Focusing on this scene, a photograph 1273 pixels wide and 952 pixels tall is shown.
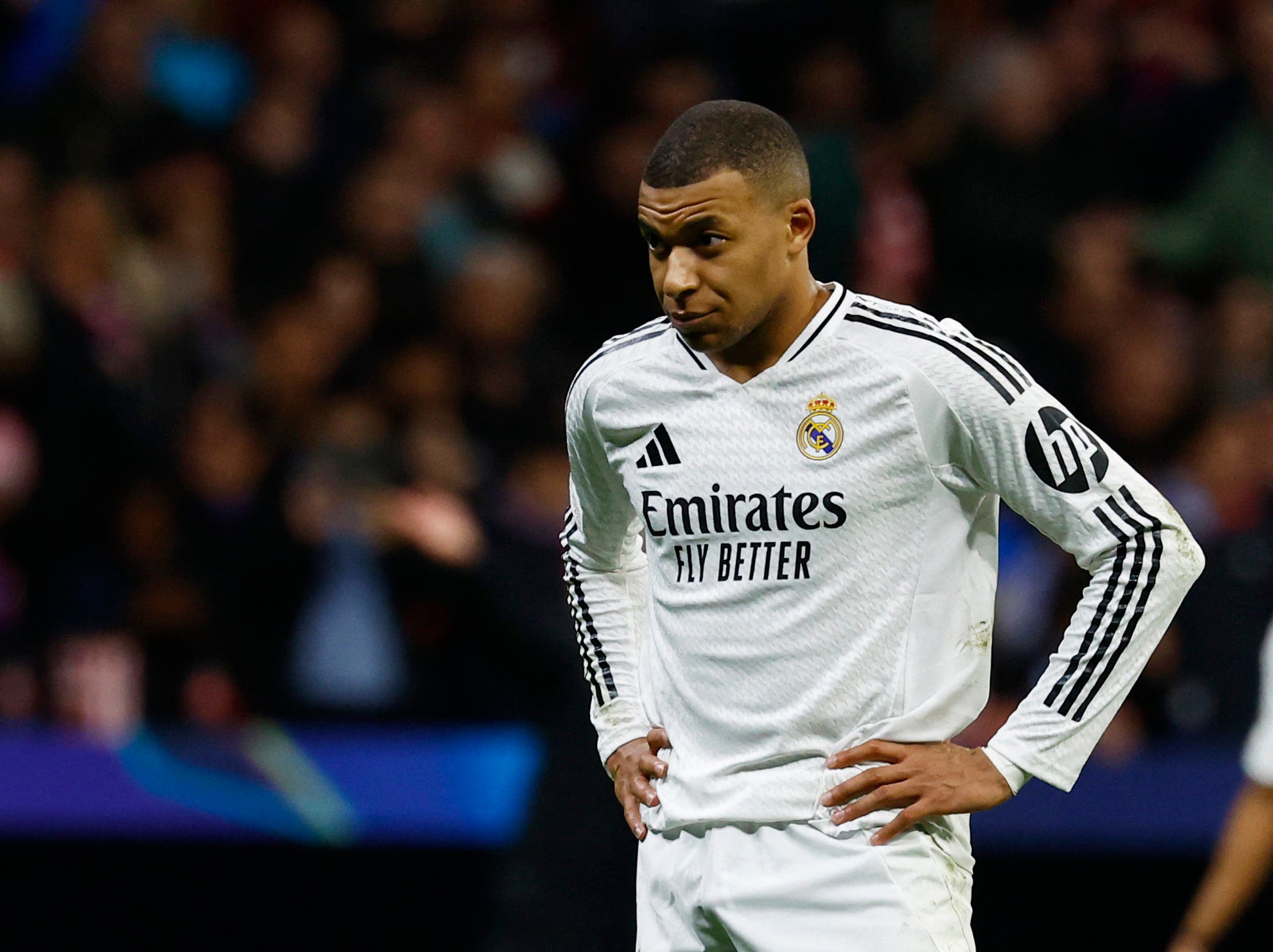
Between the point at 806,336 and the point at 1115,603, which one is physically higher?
the point at 806,336

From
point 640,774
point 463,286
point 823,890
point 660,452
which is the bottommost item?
point 823,890

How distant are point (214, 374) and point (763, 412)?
4479 millimetres

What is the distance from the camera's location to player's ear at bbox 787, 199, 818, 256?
9.97 feet

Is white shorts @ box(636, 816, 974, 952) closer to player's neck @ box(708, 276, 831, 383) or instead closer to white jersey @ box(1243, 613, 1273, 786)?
player's neck @ box(708, 276, 831, 383)

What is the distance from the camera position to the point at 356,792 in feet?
18.9

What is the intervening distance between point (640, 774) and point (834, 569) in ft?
1.68

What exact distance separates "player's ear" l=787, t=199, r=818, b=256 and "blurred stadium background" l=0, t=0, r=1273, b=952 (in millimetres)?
1971

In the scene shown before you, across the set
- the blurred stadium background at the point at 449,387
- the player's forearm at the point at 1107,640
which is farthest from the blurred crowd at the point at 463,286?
the player's forearm at the point at 1107,640

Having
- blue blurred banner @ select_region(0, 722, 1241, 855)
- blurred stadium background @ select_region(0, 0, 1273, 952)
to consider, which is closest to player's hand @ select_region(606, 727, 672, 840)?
blurred stadium background @ select_region(0, 0, 1273, 952)

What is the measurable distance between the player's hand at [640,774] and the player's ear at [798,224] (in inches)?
32.4

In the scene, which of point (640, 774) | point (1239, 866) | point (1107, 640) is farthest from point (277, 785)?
point (1107, 640)

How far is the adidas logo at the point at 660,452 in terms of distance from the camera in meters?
3.15

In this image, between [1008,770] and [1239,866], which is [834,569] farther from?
[1239,866]

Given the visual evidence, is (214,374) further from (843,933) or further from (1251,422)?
(843,933)
